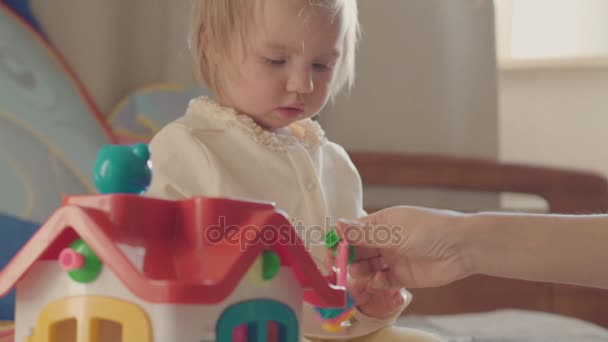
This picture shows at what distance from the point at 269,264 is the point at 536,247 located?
37 centimetres

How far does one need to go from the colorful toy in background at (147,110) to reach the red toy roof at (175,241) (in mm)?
908

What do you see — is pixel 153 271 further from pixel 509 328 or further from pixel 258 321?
pixel 509 328

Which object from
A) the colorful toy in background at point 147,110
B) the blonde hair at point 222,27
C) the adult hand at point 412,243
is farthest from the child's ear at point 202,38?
the colorful toy in background at point 147,110

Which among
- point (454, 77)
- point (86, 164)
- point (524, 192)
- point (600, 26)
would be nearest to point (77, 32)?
point (86, 164)

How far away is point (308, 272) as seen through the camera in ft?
2.06

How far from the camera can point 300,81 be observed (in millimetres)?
908

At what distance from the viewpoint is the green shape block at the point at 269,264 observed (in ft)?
1.97

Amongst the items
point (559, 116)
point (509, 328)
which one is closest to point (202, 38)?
point (509, 328)

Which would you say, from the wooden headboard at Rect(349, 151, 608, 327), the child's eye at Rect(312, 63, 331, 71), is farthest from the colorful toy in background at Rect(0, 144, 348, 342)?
the wooden headboard at Rect(349, 151, 608, 327)

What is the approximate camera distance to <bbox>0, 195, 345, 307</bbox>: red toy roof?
54 cm

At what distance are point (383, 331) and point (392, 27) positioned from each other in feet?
3.74

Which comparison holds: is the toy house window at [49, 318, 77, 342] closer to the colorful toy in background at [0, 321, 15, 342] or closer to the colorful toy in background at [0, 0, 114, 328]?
the colorful toy in background at [0, 321, 15, 342]

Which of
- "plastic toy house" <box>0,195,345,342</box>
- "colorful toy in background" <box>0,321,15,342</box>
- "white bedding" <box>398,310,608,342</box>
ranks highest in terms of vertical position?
"plastic toy house" <box>0,195,345,342</box>

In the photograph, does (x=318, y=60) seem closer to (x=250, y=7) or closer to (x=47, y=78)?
(x=250, y=7)
